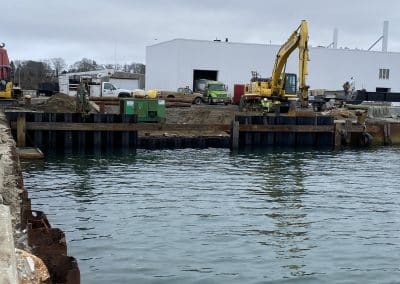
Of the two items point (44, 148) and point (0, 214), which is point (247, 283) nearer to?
point (0, 214)

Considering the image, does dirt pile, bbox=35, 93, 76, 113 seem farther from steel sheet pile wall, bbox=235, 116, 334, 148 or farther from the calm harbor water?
the calm harbor water

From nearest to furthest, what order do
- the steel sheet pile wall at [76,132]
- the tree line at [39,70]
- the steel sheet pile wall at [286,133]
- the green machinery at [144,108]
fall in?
the steel sheet pile wall at [76,132] < the steel sheet pile wall at [286,133] < the green machinery at [144,108] < the tree line at [39,70]

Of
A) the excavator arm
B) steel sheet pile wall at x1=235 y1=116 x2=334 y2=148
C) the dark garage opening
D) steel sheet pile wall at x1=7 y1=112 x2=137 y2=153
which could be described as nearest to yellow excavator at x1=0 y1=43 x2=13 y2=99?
steel sheet pile wall at x1=7 y1=112 x2=137 y2=153

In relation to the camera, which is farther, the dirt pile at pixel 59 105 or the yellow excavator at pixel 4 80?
the yellow excavator at pixel 4 80

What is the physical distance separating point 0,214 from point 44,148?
2025 cm

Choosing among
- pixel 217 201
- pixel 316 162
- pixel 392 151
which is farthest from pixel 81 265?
pixel 392 151

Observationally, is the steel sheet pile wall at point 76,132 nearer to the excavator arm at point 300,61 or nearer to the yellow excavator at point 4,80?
the yellow excavator at point 4,80

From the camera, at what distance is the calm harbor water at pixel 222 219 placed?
8.83m

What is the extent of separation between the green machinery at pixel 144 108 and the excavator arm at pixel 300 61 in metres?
8.62

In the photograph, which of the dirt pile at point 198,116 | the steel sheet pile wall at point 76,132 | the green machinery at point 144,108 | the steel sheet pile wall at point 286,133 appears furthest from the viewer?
the dirt pile at point 198,116

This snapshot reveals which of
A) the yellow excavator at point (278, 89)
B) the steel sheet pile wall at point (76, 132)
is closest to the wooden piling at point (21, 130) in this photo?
the steel sheet pile wall at point (76, 132)

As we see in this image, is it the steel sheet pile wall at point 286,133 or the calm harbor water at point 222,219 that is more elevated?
the steel sheet pile wall at point 286,133

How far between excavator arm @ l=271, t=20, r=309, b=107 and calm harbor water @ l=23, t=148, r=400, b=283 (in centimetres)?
1144

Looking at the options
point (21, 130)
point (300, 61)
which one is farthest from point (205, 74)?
point (21, 130)
